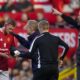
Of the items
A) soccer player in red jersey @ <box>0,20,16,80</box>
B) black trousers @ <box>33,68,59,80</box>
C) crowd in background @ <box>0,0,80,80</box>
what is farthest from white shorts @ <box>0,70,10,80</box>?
crowd in background @ <box>0,0,80,80</box>

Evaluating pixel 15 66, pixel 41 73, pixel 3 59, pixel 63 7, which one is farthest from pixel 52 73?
pixel 63 7

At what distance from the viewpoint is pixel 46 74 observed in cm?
1039

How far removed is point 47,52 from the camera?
10359 mm

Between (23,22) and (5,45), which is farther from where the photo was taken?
(23,22)

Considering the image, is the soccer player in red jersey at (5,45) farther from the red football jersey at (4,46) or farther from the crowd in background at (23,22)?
the crowd in background at (23,22)

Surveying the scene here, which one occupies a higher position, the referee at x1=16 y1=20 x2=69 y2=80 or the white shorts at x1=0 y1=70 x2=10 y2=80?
the referee at x1=16 y1=20 x2=69 y2=80

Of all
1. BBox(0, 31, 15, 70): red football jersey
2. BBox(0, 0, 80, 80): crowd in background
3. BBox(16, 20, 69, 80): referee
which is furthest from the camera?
BBox(0, 0, 80, 80): crowd in background

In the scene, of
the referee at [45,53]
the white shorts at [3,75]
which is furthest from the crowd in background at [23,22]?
the referee at [45,53]

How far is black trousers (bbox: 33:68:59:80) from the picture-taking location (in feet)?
34.0

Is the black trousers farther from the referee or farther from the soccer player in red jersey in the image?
the soccer player in red jersey

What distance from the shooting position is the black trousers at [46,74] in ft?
34.0

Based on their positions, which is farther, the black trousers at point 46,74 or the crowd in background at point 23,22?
the crowd in background at point 23,22

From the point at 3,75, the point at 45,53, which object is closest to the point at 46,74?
the point at 45,53

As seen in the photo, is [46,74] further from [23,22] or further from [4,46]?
[23,22]
